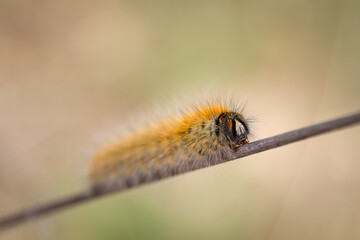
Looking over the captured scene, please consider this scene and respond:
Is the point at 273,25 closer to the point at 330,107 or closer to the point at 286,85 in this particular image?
the point at 286,85

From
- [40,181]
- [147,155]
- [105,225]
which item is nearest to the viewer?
[147,155]

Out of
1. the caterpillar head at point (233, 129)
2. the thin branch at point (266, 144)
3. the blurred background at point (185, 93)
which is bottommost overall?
the thin branch at point (266, 144)

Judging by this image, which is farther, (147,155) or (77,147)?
(77,147)

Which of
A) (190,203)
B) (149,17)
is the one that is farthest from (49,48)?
(190,203)

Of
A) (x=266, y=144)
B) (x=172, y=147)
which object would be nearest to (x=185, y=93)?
(x=172, y=147)

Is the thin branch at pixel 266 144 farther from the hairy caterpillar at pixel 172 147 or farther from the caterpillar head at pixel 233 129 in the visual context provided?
the hairy caterpillar at pixel 172 147

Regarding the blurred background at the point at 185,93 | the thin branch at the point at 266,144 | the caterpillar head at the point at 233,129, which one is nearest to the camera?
the thin branch at the point at 266,144

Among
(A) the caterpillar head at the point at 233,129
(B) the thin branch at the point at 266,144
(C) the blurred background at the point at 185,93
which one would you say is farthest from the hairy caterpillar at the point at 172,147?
(C) the blurred background at the point at 185,93
